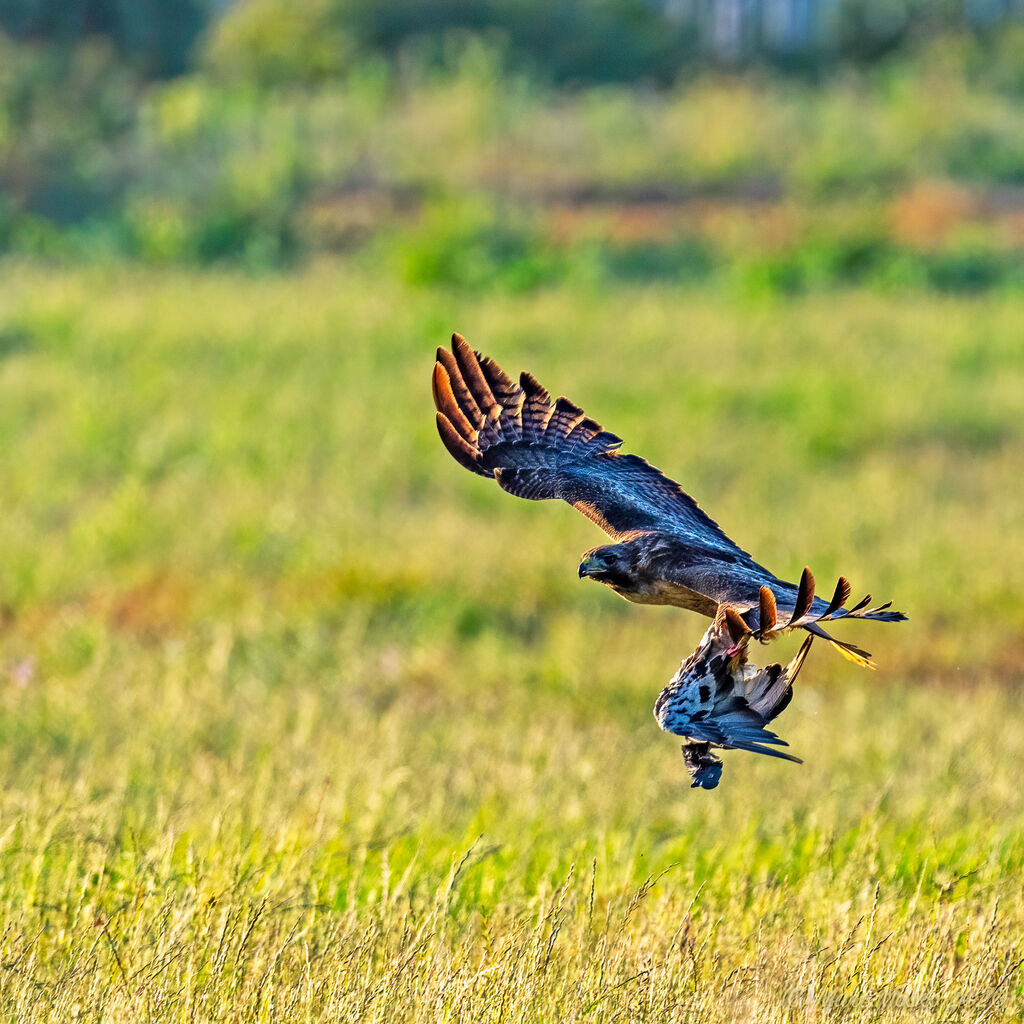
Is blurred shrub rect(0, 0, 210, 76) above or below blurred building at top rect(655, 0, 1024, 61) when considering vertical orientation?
below

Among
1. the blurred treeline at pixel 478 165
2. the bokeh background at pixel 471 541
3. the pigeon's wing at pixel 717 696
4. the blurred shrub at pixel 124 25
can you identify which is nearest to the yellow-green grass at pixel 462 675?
the bokeh background at pixel 471 541

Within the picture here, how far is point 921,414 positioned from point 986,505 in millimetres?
1812

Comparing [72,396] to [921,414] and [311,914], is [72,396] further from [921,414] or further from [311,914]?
[311,914]

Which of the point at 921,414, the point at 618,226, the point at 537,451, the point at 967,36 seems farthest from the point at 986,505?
the point at 967,36

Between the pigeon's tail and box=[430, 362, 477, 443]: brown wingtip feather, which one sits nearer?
the pigeon's tail

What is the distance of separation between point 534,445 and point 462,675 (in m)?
3.56

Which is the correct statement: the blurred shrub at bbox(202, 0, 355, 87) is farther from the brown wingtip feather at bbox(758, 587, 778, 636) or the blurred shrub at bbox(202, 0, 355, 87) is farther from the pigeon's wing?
the brown wingtip feather at bbox(758, 587, 778, 636)

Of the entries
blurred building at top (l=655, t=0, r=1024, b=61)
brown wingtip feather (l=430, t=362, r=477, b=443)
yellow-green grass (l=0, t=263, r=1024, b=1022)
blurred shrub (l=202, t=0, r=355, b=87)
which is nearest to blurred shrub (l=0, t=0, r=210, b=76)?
blurred shrub (l=202, t=0, r=355, b=87)

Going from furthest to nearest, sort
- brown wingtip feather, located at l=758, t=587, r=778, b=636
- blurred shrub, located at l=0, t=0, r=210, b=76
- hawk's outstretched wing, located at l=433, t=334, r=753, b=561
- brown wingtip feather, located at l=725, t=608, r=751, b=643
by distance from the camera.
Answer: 1. blurred shrub, located at l=0, t=0, r=210, b=76
2. hawk's outstretched wing, located at l=433, t=334, r=753, b=561
3. brown wingtip feather, located at l=725, t=608, r=751, b=643
4. brown wingtip feather, located at l=758, t=587, r=778, b=636

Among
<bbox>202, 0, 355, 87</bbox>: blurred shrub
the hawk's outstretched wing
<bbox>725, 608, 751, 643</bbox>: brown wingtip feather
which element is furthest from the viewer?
<bbox>202, 0, 355, 87</bbox>: blurred shrub

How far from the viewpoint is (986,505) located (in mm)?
11219

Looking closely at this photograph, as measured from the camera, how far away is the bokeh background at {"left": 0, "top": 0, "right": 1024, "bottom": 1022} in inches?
159

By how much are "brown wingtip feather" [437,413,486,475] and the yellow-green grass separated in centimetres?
100

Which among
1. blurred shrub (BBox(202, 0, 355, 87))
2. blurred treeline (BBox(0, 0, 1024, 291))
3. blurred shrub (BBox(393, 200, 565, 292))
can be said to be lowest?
blurred shrub (BBox(393, 200, 565, 292))
